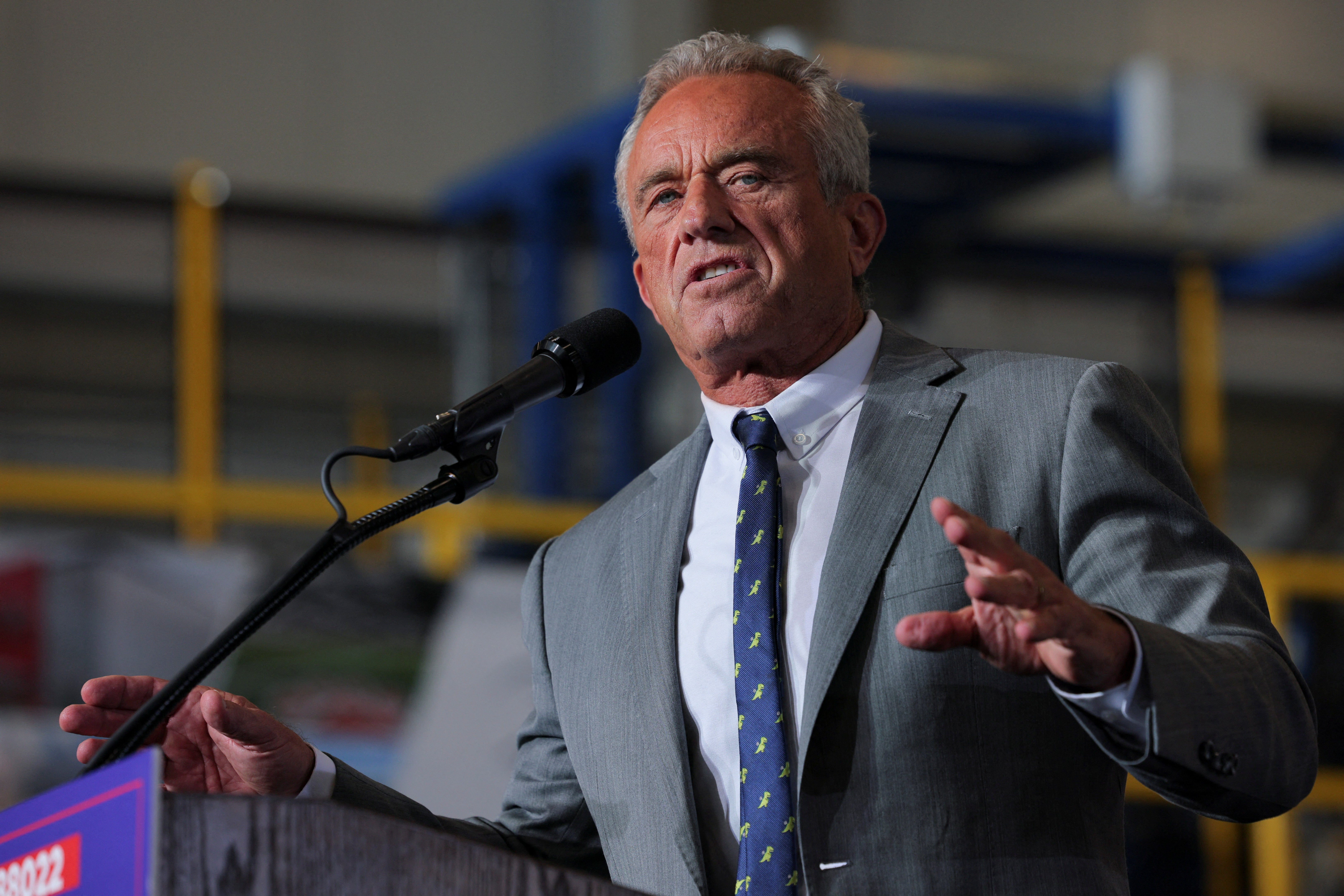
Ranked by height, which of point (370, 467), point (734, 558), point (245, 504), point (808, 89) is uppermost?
point (370, 467)

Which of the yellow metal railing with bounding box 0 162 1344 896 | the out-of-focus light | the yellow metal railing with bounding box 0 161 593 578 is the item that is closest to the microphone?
the yellow metal railing with bounding box 0 162 1344 896

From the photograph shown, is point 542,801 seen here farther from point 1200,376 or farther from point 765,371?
point 1200,376

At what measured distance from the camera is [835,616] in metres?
1.48

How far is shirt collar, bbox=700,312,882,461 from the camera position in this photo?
5.58ft

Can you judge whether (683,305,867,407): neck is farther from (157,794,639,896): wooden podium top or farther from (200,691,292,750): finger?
(157,794,639,896): wooden podium top

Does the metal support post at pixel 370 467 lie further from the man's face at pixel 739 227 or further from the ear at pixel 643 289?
the man's face at pixel 739 227

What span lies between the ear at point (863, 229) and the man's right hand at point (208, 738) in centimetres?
82

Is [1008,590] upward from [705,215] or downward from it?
downward

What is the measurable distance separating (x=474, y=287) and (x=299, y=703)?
2147mm

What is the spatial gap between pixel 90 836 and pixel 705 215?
928 millimetres

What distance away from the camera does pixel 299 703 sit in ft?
14.2

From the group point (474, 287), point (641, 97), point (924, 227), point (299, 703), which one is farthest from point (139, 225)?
point (641, 97)

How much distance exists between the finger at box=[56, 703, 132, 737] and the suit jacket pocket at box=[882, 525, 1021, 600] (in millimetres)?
719

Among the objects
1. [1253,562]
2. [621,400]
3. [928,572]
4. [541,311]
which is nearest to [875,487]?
[928,572]
